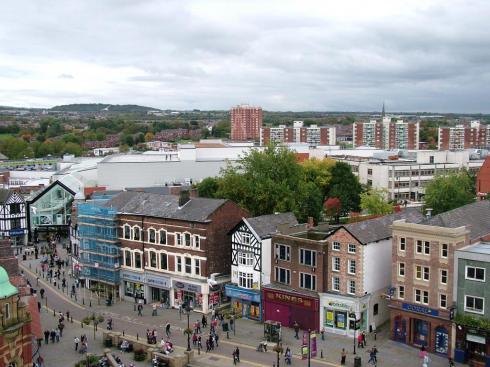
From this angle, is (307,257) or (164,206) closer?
(307,257)

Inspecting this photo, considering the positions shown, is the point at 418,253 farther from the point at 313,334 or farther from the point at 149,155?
the point at 149,155

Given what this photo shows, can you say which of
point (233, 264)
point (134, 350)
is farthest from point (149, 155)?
point (134, 350)

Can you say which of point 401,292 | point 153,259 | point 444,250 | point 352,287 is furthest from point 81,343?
point 444,250

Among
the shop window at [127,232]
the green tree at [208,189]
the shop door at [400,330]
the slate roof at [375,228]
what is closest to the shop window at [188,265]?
the shop window at [127,232]

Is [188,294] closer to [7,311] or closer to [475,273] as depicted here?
[7,311]

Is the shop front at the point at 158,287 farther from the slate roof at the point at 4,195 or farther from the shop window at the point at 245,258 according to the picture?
the slate roof at the point at 4,195

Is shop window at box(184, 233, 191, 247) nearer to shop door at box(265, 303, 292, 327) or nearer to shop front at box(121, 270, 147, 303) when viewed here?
shop front at box(121, 270, 147, 303)

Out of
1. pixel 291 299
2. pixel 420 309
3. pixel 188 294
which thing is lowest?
pixel 188 294
